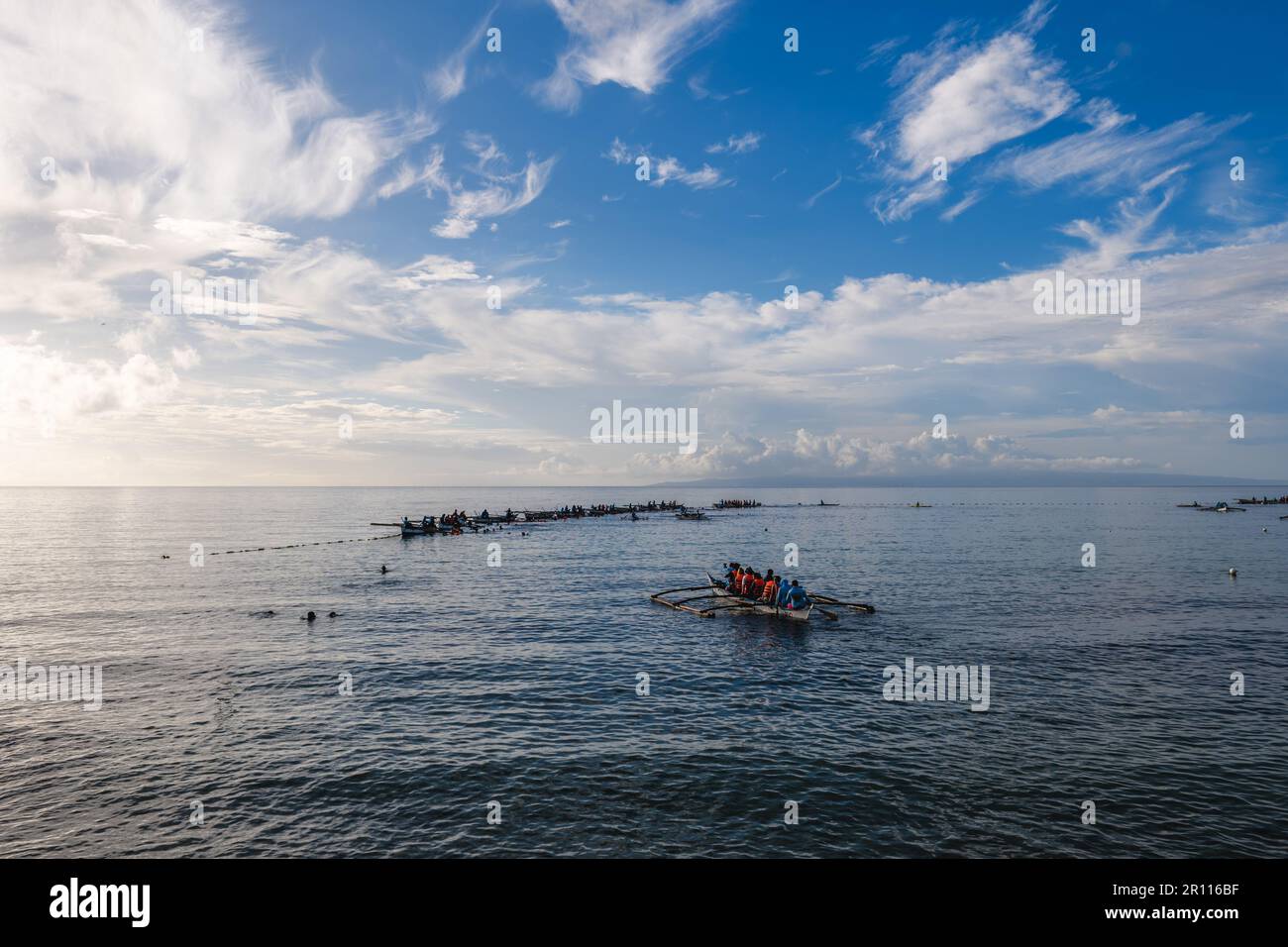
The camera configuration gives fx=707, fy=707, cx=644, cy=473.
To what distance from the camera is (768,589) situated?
4944cm

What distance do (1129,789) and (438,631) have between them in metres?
34.8

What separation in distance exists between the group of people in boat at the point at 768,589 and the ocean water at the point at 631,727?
1736 mm

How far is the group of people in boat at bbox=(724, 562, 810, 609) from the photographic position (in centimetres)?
4659

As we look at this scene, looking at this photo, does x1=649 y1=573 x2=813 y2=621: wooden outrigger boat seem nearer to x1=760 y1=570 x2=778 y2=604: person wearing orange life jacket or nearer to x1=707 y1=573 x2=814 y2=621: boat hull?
x1=707 y1=573 x2=814 y2=621: boat hull

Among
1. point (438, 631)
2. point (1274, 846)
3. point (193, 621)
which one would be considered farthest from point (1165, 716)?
point (193, 621)

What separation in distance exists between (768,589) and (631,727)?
25.4 m

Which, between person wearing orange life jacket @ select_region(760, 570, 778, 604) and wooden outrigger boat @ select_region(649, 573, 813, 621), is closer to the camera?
wooden outrigger boat @ select_region(649, 573, 813, 621)

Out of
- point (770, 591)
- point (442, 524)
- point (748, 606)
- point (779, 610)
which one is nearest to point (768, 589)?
point (770, 591)

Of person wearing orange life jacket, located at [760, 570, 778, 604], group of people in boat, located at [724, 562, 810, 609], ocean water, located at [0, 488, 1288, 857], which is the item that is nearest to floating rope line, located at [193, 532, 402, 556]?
ocean water, located at [0, 488, 1288, 857]

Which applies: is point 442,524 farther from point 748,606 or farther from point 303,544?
point 748,606

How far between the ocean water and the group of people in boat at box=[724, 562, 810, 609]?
5.70 feet

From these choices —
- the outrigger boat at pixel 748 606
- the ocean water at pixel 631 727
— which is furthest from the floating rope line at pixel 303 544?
the outrigger boat at pixel 748 606

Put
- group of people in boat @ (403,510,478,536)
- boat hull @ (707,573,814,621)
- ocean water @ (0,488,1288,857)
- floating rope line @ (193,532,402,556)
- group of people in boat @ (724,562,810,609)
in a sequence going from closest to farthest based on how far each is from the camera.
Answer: ocean water @ (0,488,1288,857) → boat hull @ (707,573,814,621) → group of people in boat @ (724,562,810,609) → floating rope line @ (193,532,402,556) → group of people in boat @ (403,510,478,536)
